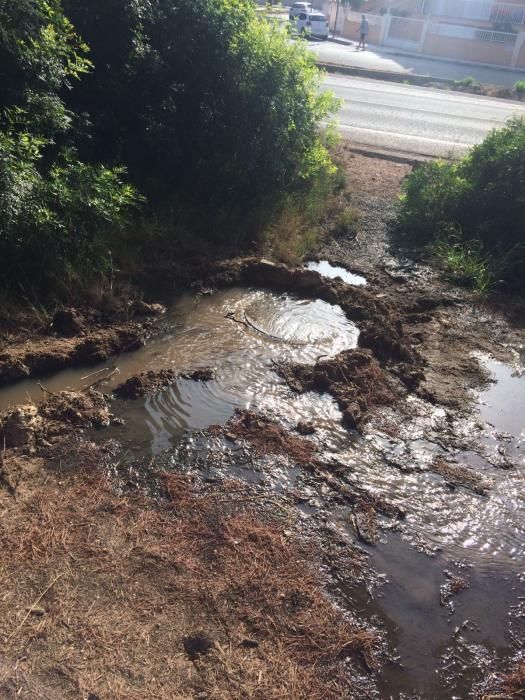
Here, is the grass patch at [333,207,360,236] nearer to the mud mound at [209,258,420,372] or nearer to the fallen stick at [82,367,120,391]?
the mud mound at [209,258,420,372]

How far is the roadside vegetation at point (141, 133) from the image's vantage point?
17.8ft

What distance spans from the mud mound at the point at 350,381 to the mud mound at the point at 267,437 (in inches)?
21.7

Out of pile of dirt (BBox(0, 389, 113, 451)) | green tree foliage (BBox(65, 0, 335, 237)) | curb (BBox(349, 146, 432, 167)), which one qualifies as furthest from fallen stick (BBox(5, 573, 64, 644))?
curb (BBox(349, 146, 432, 167))

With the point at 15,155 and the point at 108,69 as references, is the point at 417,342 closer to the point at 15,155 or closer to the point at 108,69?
the point at 15,155

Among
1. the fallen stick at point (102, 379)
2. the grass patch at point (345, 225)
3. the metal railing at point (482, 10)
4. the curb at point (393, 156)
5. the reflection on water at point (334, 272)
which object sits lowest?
the fallen stick at point (102, 379)

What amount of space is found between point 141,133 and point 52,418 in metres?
4.09

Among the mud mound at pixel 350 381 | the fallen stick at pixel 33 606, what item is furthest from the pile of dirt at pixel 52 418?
the mud mound at pixel 350 381

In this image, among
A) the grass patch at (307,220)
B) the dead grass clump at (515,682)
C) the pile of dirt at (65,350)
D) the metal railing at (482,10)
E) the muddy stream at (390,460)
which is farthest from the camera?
the metal railing at (482,10)

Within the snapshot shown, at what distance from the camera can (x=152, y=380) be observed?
5.02m

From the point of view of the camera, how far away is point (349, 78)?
20359 millimetres

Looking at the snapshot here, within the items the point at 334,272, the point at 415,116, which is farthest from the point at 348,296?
the point at 415,116

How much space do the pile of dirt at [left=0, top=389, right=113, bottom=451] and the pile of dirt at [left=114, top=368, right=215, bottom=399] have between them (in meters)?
0.21

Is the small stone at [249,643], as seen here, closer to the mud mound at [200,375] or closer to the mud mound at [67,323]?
the mud mound at [200,375]

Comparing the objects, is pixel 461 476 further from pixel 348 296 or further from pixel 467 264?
pixel 467 264
